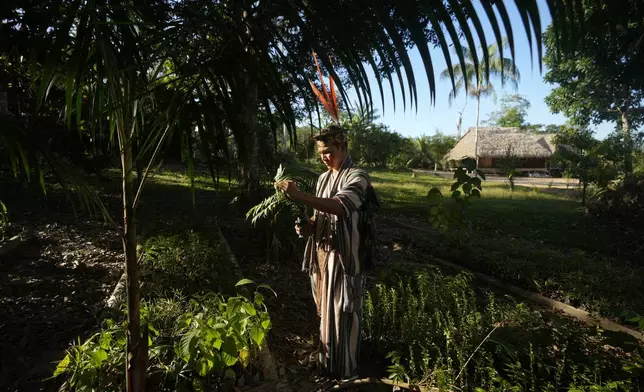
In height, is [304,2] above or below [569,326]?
above

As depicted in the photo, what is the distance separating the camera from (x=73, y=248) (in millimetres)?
4812

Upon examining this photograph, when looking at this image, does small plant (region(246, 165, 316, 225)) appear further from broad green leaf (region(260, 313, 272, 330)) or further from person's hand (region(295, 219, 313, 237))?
broad green leaf (region(260, 313, 272, 330))

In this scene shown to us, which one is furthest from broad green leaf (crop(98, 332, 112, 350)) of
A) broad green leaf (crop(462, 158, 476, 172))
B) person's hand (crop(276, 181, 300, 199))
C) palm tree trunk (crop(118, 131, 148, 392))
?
broad green leaf (crop(462, 158, 476, 172))

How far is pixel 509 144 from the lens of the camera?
96.4 ft

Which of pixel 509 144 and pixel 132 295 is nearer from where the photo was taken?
pixel 132 295

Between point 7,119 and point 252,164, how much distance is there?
473 cm

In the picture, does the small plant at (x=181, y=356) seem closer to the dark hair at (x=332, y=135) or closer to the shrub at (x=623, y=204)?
the dark hair at (x=332, y=135)

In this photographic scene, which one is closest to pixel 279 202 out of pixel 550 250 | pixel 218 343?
pixel 218 343

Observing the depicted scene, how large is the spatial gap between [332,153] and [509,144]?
31005mm

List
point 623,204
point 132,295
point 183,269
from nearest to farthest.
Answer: point 132,295 < point 183,269 < point 623,204

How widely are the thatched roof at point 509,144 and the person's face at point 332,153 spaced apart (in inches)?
1196

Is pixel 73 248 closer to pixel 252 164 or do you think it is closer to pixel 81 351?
pixel 252 164

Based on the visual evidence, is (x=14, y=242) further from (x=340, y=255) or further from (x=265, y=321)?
(x=340, y=255)

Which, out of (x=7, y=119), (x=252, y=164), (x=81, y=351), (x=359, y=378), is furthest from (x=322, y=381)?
(x=252, y=164)
